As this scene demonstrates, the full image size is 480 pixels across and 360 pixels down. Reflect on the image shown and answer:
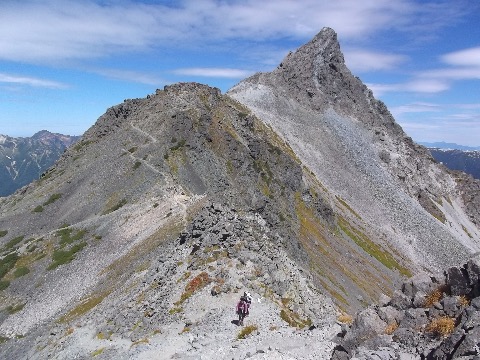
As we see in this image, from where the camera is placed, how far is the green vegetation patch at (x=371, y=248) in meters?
118

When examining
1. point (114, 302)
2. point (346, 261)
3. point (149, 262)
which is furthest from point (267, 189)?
point (114, 302)

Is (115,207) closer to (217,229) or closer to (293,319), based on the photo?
(217,229)

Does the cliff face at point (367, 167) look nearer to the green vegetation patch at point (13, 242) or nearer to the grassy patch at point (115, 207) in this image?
the grassy patch at point (115, 207)

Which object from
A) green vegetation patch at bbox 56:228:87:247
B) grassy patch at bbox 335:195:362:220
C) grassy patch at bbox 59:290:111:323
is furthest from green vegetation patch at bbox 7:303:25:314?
grassy patch at bbox 335:195:362:220

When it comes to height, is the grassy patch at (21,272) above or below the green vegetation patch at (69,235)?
below

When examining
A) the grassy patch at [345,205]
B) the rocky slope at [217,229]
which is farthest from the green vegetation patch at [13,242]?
the grassy patch at [345,205]

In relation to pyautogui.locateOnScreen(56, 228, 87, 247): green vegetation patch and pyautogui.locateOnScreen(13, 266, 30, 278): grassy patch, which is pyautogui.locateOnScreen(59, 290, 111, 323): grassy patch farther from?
pyautogui.locateOnScreen(56, 228, 87, 247): green vegetation patch

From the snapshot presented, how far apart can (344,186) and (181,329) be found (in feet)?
419

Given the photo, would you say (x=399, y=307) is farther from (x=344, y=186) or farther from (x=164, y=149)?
(x=344, y=186)

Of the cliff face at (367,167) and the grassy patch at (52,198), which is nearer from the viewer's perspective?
the grassy patch at (52,198)

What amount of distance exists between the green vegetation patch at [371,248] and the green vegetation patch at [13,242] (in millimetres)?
78666

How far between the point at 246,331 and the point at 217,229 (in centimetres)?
1532

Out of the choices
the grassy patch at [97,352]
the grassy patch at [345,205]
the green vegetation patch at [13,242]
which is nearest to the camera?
the grassy patch at [97,352]

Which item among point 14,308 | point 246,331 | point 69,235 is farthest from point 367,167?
point 246,331
